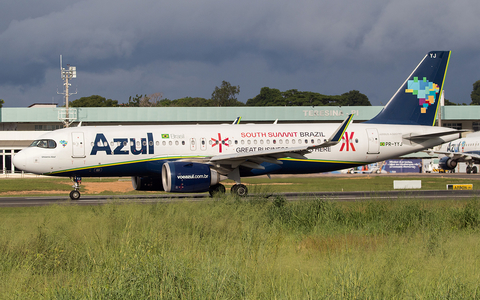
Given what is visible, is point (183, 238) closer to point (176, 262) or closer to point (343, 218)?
point (176, 262)

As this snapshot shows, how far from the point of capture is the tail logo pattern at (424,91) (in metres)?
26.3

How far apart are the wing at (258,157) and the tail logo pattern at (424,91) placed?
820cm

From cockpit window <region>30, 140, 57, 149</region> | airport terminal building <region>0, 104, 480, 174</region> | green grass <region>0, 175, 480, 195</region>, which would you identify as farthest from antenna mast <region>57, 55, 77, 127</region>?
cockpit window <region>30, 140, 57, 149</region>

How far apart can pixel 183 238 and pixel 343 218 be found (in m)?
5.69

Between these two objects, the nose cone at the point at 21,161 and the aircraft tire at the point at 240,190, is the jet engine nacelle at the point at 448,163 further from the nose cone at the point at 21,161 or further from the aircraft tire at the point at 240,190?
the nose cone at the point at 21,161

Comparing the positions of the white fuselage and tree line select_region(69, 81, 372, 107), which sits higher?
tree line select_region(69, 81, 372, 107)

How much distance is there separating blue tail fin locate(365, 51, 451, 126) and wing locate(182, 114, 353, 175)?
682 centimetres

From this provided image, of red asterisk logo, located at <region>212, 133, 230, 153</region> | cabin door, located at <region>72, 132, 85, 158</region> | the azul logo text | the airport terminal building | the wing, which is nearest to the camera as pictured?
the wing

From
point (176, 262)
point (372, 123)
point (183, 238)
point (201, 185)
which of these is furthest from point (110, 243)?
point (372, 123)

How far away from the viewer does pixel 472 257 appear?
25.8ft

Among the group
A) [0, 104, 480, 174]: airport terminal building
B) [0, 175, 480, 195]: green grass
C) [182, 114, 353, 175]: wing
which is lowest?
[0, 175, 480, 195]: green grass

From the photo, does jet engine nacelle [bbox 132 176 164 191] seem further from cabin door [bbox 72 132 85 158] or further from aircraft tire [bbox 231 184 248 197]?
aircraft tire [bbox 231 184 248 197]

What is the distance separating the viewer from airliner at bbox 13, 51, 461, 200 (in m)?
20.5

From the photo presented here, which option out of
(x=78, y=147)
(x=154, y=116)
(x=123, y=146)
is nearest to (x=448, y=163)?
(x=154, y=116)
